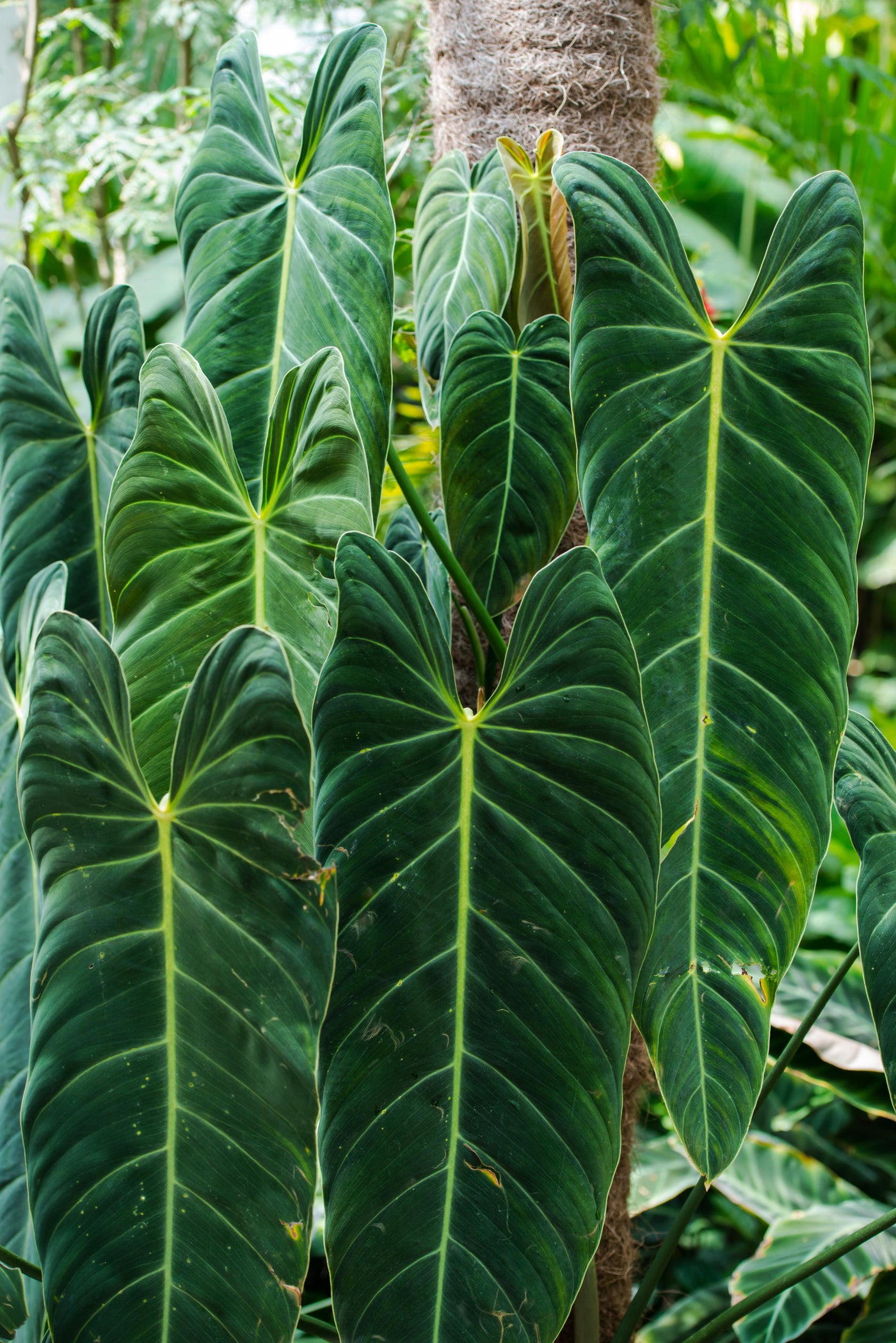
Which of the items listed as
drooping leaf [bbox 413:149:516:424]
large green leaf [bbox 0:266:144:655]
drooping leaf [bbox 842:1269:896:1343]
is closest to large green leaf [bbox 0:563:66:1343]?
large green leaf [bbox 0:266:144:655]

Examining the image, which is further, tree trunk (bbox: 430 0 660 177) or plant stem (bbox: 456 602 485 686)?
tree trunk (bbox: 430 0 660 177)

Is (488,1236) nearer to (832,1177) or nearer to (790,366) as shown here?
(790,366)

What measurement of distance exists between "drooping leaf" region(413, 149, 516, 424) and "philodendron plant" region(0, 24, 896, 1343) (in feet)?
0.76

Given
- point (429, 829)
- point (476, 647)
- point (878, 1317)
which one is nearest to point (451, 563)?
point (476, 647)

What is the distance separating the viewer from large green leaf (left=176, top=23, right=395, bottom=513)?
0.70m

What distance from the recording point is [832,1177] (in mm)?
1395

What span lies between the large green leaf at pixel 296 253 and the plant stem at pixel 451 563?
0.08 m

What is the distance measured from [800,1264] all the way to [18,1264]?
2.67 ft

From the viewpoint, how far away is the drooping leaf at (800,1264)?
1.06 meters

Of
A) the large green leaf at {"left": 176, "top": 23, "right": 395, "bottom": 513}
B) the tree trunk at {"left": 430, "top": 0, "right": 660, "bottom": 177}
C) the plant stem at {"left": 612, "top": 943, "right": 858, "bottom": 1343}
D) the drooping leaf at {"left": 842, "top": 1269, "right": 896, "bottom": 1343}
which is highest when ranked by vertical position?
the tree trunk at {"left": 430, "top": 0, "right": 660, "bottom": 177}

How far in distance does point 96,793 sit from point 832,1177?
1366mm

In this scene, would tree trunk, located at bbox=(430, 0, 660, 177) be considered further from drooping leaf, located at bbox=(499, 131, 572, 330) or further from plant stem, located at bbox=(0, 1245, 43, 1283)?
plant stem, located at bbox=(0, 1245, 43, 1283)

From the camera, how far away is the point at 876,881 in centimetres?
63

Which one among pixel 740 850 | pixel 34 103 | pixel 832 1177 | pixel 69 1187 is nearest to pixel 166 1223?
pixel 69 1187
